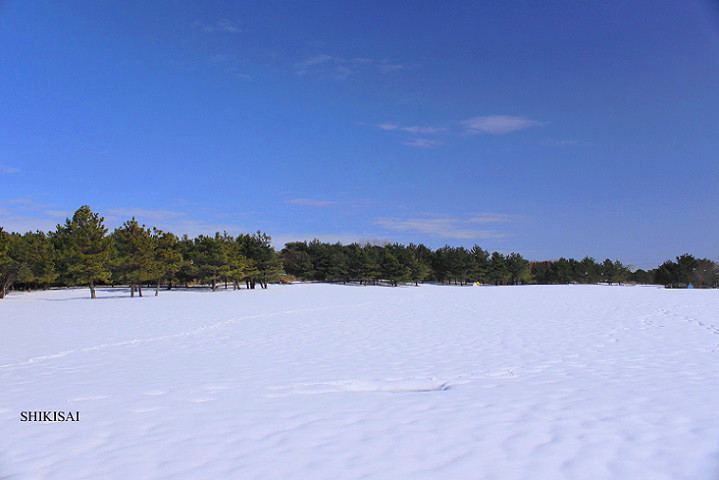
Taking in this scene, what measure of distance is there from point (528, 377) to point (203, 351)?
7.61 meters

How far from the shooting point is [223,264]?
50.4 metres

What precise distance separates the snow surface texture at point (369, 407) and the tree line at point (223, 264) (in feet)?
93.3

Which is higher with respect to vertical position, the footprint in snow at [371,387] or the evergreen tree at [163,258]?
the evergreen tree at [163,258]

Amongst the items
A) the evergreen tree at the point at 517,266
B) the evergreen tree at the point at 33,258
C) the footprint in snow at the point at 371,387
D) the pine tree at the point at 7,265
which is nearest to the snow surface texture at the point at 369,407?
the footprint in snow at the point at 371,387

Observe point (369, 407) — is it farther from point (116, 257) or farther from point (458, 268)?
point (458, 268)

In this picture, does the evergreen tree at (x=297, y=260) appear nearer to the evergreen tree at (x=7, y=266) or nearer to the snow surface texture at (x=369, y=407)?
the evergreen tree at (x=7, y=266)

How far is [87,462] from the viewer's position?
4809 mm

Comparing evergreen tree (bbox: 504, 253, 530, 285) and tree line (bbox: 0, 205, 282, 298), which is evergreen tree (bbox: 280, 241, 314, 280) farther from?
evergreen tree (bbox: 504, 253, 530, 285)

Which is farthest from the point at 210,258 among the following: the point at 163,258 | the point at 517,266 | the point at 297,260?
the point at 517,266

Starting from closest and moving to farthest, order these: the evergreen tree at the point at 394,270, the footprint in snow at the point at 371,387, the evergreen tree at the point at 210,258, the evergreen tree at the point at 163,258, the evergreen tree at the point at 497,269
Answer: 1. the footprint in snow at the point at 371,387
2. the evergreen tree at the point at 163,258
3. the evergreen tree at the point at 210,258
4. the evergreen tree at the point at 394,270
5. the evergreen tree at the point at 497,269

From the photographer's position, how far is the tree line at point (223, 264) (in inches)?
1545

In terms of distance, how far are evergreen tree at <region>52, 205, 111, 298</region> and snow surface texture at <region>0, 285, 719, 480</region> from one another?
26321 mm

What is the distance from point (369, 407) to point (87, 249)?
38112 mm

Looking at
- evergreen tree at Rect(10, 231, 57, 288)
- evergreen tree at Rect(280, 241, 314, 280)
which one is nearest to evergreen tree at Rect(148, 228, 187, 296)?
evergreen tree at Rect(10, 231, 57, 288)
